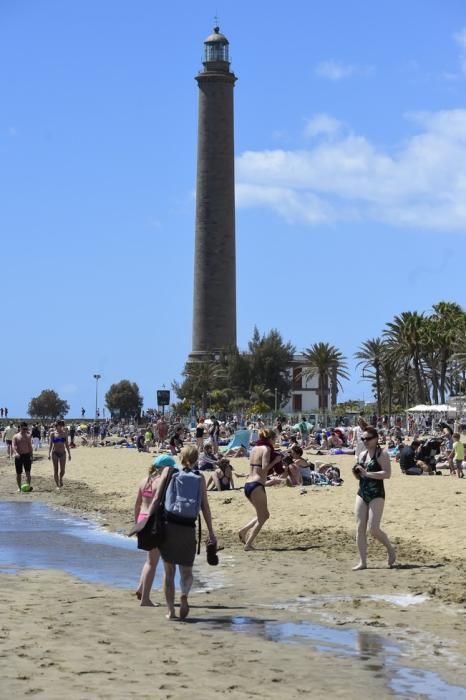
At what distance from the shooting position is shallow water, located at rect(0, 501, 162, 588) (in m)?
13.8

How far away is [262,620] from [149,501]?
138 cm

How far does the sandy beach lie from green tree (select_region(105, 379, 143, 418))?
388 feet

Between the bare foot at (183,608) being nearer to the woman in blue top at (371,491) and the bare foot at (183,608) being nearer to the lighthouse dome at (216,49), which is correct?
the woman in blue top at (371,491)

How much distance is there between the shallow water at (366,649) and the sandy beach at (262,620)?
4 cm

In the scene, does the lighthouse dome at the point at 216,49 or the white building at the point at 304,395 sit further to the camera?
the white building at the point at 304,395

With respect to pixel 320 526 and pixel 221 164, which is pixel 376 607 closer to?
pixel 320 526

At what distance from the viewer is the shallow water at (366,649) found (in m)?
7.84

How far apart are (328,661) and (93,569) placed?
582 cm

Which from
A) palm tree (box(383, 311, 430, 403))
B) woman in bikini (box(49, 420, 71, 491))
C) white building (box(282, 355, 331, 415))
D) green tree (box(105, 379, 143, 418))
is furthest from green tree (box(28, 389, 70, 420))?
woman in bikini (box(49, 420, 71, 491))

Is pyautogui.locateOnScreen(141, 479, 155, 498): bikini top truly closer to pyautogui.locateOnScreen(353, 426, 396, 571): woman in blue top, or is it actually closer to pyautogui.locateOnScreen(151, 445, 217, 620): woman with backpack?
pyautogui.locateOnScreen(151, 445, 217, 620): woman with backpack

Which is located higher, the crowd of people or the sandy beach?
the crowd of people

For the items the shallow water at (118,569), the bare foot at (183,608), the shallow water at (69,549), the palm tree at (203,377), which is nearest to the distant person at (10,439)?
the shallow water at (69,549)

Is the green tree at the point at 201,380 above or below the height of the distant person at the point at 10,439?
above

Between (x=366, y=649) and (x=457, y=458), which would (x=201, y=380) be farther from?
(x=366, y=649)
